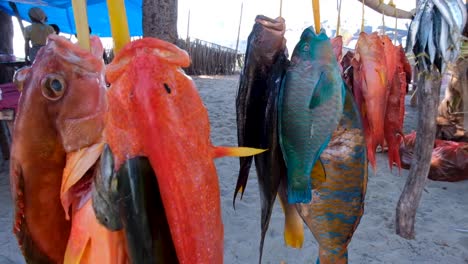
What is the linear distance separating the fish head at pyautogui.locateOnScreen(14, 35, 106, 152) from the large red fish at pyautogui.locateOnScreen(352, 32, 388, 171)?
1062 mm

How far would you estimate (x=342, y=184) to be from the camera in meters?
1.28

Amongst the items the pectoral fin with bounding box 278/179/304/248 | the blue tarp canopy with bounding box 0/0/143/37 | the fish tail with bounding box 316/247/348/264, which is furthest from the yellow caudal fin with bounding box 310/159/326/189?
the blue tarp canopy with bounding box 0/0/143/37

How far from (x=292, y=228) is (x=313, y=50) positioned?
62 centimetres

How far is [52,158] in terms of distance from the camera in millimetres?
814

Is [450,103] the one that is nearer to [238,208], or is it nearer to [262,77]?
[238,208]

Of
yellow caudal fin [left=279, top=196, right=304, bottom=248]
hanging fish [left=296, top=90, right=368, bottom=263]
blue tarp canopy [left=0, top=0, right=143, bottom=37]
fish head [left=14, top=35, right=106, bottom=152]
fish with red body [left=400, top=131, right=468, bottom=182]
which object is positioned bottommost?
fish with red body [left=400, top=131, right=468, bottom=182]

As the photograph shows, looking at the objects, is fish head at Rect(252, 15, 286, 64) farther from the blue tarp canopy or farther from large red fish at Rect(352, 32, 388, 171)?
the blue tarp canopy

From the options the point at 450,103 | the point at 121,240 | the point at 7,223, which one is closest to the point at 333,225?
the point at 121,240

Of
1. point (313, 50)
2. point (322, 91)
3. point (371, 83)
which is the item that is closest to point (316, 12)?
point (313, 50)

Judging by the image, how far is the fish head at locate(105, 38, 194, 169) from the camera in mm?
692

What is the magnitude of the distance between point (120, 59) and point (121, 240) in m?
0.36

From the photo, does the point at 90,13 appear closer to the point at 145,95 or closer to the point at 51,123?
the point at 51,123

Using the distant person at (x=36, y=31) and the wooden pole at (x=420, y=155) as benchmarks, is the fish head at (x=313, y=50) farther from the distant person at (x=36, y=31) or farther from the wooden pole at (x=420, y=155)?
the distant person at (x=36, y=31)

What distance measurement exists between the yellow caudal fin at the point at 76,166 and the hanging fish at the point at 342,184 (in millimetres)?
743
